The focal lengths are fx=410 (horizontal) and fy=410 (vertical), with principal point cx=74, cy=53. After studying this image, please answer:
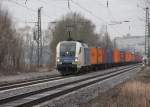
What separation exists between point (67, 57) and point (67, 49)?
0.82m

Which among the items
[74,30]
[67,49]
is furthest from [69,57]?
[74,30]

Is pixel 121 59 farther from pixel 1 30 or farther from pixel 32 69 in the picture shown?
pixel 1 30

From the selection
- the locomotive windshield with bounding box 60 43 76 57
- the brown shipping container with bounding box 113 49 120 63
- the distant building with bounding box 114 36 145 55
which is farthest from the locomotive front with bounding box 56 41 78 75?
the distant building with bounding box 114 36 145 55

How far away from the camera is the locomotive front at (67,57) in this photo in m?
37.3

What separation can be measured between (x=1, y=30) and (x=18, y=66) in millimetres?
4848

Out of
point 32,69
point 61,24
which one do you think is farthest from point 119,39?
point 32,69

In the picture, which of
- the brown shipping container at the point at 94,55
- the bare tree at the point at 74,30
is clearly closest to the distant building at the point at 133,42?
the bare tree at the point at 74,30

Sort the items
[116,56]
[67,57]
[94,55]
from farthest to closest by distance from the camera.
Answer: [116,56]
[94,55]
[67,57]

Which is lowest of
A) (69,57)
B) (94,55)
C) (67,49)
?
(69,57)

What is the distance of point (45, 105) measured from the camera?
1459 cm

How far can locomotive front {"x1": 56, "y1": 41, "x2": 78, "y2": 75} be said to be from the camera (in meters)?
37.3

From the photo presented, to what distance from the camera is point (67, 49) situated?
125 ft

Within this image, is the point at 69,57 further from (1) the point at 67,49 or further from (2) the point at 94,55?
(2) the point at 94,55

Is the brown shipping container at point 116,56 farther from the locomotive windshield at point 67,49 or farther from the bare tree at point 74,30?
the locomotive windshield at point 67,49
